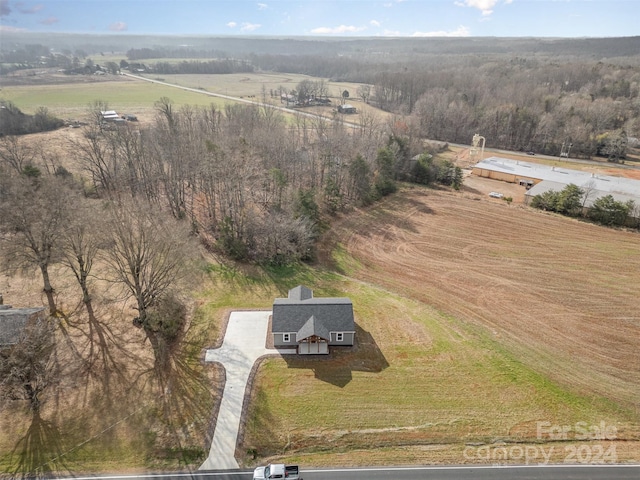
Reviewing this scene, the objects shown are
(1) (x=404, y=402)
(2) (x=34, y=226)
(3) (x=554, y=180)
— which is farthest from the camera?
(3) (x=554, y=180)

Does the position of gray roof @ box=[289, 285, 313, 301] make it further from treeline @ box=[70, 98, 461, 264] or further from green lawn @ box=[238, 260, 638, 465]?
treeline @ box=[70, 98, 461, 264]

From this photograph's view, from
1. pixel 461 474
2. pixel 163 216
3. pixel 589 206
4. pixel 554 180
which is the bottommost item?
pixel 461 474

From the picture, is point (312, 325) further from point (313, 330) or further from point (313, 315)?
point (313, 315)

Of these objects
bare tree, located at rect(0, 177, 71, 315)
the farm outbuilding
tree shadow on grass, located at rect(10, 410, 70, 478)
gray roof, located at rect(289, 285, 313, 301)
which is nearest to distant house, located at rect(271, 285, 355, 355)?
gray roof, located at rect(289, 285, 313, 301)

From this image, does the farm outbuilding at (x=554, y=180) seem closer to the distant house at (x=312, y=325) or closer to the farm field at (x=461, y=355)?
the farm field at (x=461, y=355)

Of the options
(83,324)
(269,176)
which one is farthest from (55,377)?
(269,176)

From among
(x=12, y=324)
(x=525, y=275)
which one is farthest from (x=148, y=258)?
(x=525, y=275)

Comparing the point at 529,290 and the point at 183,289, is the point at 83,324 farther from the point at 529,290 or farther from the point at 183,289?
the point at 529,290
